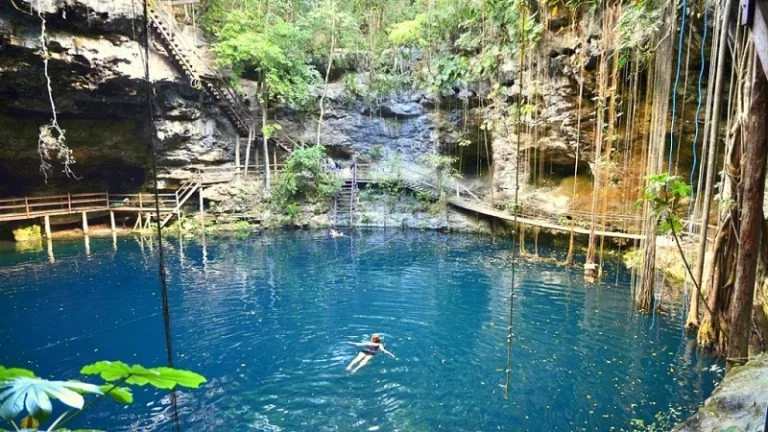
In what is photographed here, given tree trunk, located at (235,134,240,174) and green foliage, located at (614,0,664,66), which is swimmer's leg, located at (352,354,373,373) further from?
tree trunk, located at (235,134,240,174)

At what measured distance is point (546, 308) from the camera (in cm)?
797

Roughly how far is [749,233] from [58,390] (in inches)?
180

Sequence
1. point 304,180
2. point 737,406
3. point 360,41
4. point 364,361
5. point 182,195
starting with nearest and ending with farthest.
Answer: point 737,406, point 364,361, point 182,195, point 304,180, point 360,41

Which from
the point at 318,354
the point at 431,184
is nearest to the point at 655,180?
the point at 318,354

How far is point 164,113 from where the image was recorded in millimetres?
15180

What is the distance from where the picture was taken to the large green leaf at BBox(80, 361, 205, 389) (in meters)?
1.28

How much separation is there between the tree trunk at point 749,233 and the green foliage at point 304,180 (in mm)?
13627

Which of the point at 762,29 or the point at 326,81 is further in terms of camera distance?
the point at 326,81

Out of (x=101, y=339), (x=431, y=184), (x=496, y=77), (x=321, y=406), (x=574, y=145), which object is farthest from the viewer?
(x=431, y=184)

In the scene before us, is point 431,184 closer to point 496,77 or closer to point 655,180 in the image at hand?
point 496,77

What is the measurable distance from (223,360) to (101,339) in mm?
2224

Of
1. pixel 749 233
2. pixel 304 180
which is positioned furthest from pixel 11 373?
pixel 304 180

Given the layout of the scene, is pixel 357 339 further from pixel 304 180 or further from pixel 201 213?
pixel 201 213

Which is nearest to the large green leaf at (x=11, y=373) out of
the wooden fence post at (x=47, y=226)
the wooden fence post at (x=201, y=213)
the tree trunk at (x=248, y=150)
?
the wooden fence post at (x=201, y=213)
